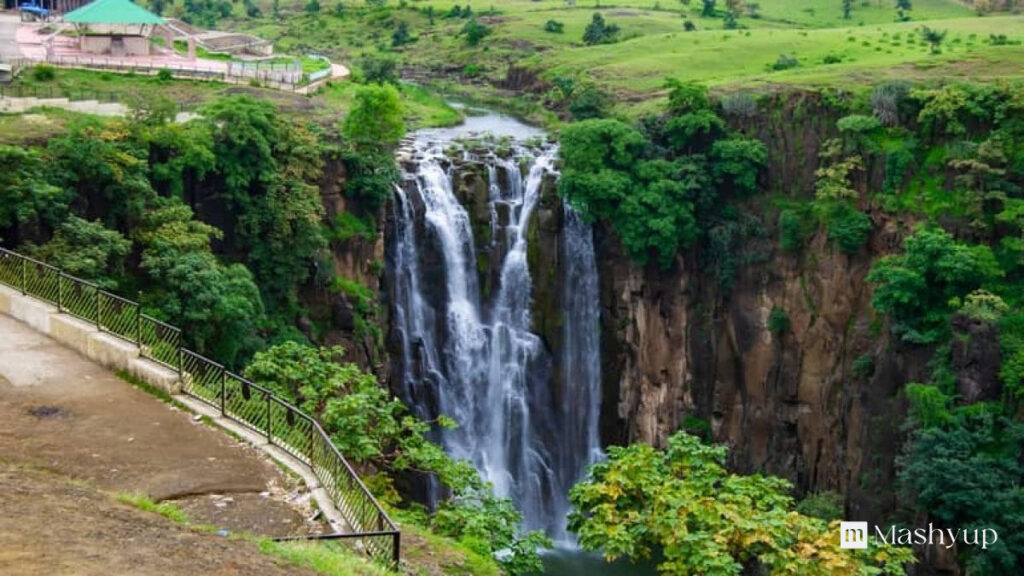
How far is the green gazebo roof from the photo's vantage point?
5497cm

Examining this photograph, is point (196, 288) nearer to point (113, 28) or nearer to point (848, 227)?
point (848, 227)

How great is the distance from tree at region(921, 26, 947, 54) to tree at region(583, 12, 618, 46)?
18.8 meters

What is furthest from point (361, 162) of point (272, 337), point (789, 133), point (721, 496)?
point (721, 496)

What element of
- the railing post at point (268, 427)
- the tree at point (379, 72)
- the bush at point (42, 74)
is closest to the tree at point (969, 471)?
the railing post at point (268, 427)

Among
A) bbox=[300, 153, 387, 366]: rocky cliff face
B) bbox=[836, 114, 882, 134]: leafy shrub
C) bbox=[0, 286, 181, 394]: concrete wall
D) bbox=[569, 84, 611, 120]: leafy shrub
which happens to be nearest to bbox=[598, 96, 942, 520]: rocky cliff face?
bbox=[836, 114, 882, 134]: leafy shrub

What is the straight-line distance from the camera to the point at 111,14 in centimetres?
5581

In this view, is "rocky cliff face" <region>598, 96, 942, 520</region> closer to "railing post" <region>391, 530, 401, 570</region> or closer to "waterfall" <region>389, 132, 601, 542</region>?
"waterfall" <region>389, 132, 601, 542</region>

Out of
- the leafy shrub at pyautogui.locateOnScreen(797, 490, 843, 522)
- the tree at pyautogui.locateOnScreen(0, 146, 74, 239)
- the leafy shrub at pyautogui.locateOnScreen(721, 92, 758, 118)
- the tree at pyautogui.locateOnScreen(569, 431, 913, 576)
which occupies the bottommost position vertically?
the leafy shrub at pyautogui.locateOnScreen(797, 490, 843, 522)

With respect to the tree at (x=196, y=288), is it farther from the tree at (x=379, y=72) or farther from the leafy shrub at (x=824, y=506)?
A: the tree at (x=379, y=72)

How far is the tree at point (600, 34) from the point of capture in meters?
72.6

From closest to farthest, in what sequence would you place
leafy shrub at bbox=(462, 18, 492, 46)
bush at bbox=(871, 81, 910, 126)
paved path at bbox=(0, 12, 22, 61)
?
1. bush at bbox=(871, 81, 910, 126)
2. paved path at bbox=(0, 12, 22, 61)
3. leafy shrub at bbox=(462, 18, 492, 46)

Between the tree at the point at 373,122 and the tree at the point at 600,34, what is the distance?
32.7m

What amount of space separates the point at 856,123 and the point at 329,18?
66.0 m

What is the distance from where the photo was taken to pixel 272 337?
3684 centimetres
